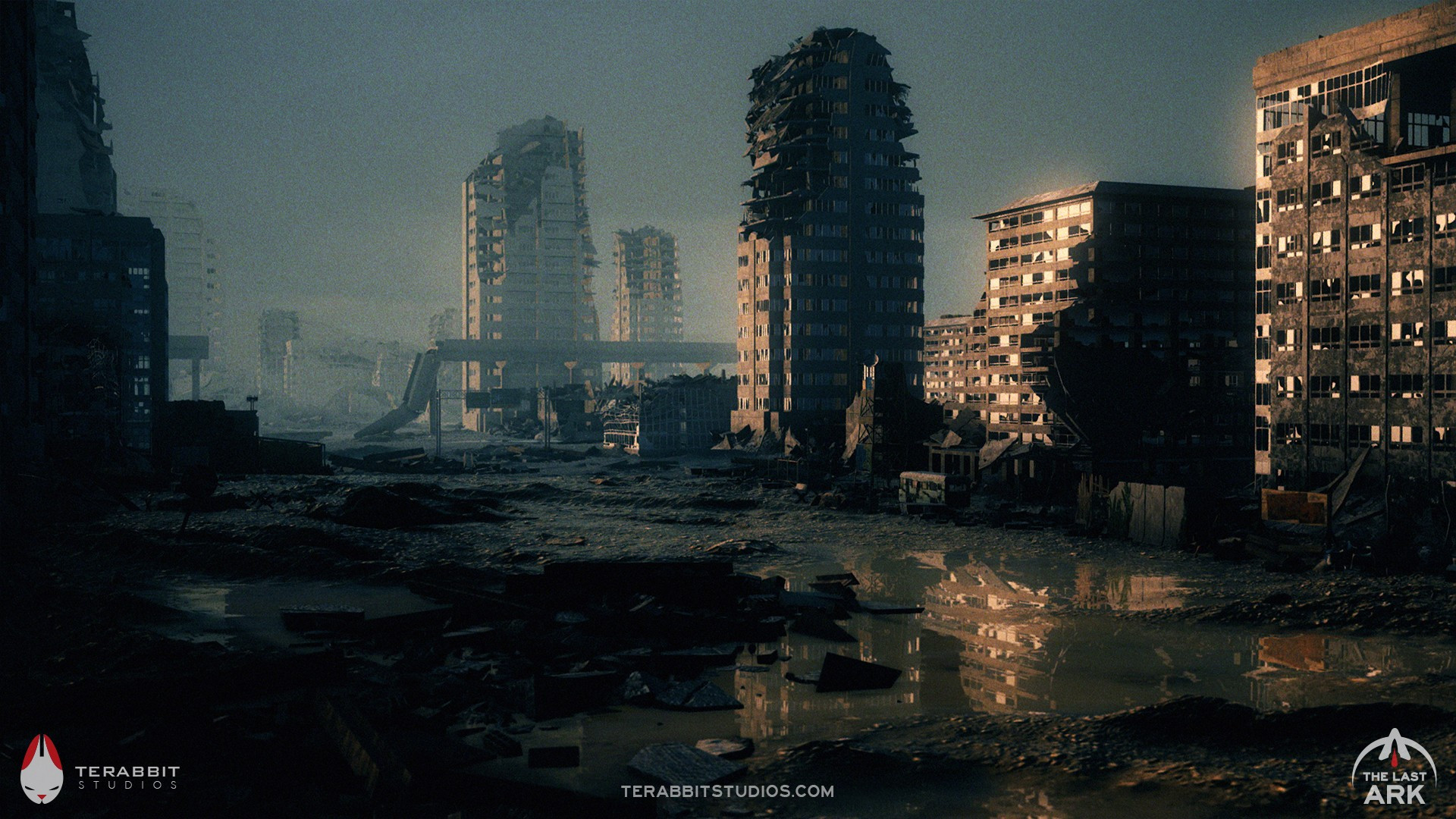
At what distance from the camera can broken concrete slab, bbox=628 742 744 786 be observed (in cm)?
1357

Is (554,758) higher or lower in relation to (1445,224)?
lower

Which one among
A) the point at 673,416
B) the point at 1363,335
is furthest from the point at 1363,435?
the point at 673,416

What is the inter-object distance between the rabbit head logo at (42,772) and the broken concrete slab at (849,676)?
1176 cm

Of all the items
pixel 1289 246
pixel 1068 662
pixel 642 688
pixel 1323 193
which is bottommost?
pixel 1068 662

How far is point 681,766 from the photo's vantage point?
13.9 metres

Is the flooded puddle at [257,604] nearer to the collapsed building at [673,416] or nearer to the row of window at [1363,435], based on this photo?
the row of window at [1363,435]

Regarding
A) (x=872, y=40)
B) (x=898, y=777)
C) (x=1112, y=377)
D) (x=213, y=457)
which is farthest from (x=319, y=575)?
(x=872, y=40)

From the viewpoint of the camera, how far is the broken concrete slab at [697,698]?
1719 centimetres

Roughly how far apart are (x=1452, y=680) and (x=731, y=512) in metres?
40.9

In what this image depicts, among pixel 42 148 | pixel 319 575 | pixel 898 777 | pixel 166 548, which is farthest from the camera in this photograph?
pixel 42 148

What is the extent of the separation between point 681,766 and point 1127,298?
108 m

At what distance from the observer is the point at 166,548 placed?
33.8 meters

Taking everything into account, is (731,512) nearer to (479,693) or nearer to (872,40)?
(479,693)

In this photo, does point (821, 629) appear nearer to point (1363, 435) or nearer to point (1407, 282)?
point (1363, 435)
